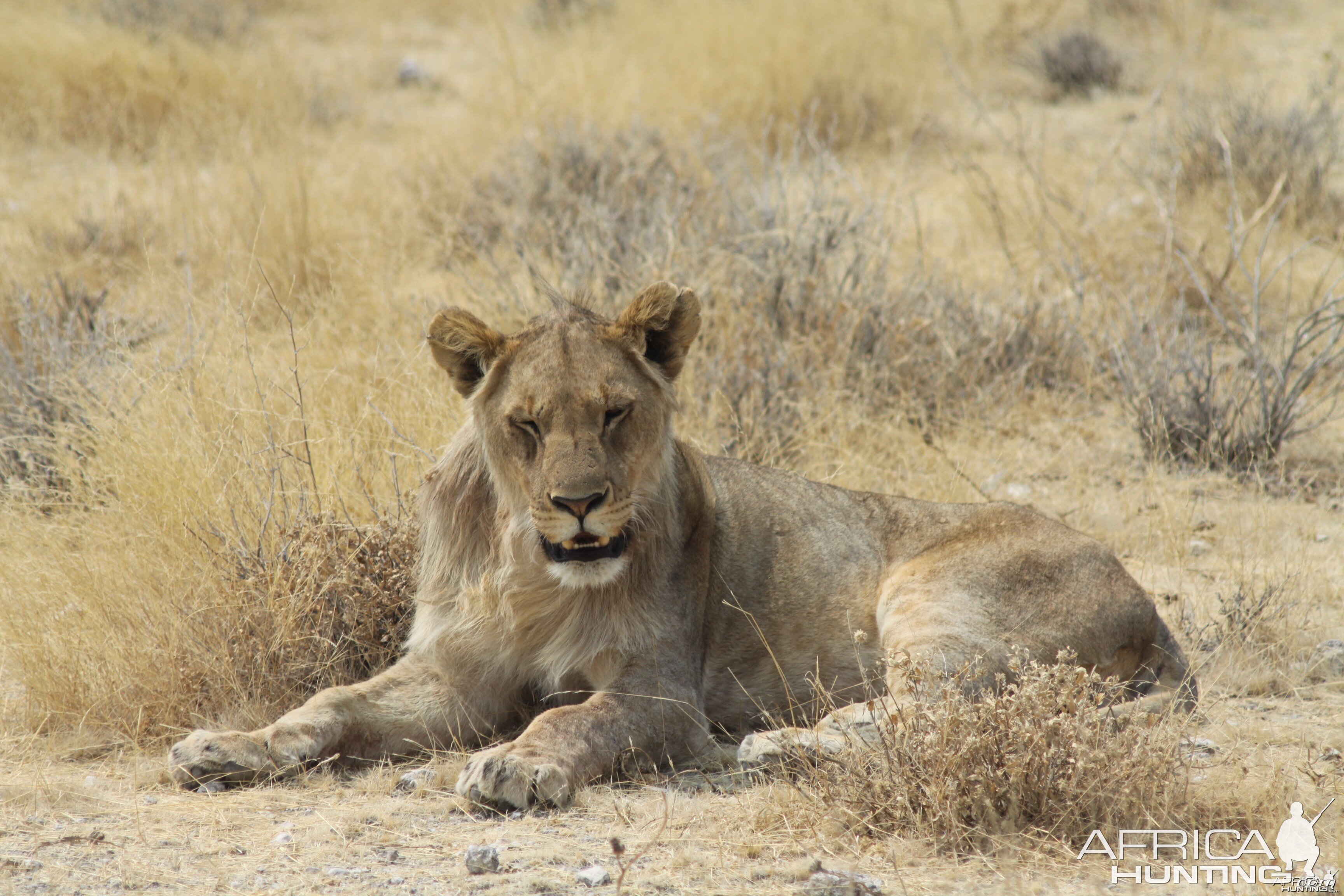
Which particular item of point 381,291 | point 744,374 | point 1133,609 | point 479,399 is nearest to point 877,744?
point 1133,609

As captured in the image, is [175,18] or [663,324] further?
[175,18]

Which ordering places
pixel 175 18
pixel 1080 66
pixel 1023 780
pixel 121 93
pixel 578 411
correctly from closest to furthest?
pixel 1023 780 → pixel 578 411 → pixel 121 93 → pixel 1080 66 → pixel 175 18

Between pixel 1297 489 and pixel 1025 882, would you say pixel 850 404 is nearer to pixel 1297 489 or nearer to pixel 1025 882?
pixel 1297 489

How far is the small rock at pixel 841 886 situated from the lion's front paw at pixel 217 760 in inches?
63.9

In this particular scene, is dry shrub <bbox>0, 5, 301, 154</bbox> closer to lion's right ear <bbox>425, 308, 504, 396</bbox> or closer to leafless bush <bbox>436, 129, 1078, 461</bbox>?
leafless bush <bbox>436, 129, 1078, 461</bbox>

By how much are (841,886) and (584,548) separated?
1252mm

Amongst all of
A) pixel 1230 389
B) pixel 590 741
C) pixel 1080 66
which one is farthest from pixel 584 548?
pixel 1080 66

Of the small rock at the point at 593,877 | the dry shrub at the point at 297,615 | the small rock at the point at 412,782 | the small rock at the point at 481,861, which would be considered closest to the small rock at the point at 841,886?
the small rock at the point at 593,877

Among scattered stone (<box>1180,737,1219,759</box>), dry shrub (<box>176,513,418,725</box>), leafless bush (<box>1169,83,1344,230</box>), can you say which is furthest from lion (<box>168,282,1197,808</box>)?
leafless bush (<box>1169,83,1344,230</box>)

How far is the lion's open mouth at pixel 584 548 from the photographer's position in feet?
12.0

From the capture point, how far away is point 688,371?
6.46 meters

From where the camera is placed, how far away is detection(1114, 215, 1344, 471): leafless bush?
634 centimetres

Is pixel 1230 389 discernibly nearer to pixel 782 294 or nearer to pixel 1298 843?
pixel 782 294

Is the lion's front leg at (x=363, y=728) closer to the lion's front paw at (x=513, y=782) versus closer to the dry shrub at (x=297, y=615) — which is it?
the dry shrub at (x=297, y=615)
